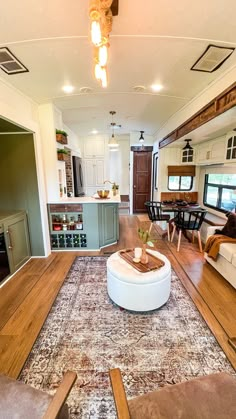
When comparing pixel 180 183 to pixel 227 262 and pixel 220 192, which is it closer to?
pixel 220 192

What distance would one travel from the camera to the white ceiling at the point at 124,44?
1438 millimetres

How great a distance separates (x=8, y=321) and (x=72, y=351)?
841 mm

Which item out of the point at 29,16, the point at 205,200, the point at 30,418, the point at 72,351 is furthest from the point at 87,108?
the point at 30,418

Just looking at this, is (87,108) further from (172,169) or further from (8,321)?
(8,321)

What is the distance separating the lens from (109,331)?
1844mm

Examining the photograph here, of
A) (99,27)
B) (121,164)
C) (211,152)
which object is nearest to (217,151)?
(211,152)

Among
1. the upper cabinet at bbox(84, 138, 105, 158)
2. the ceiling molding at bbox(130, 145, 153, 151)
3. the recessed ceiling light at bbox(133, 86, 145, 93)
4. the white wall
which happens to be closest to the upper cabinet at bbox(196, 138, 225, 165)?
the recessed ceiling light at bbox(133, 86, 145, 93)

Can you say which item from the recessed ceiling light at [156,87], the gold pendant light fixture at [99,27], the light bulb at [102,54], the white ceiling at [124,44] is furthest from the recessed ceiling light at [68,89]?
the light bulb at [102,54]

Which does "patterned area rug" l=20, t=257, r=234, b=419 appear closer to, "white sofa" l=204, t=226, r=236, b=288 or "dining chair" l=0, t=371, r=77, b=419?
"dining chair" l=0, t=371, r=77, b=419

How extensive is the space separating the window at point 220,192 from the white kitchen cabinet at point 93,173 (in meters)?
3.59

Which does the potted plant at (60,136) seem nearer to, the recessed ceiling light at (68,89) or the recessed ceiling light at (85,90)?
the recessed ceiling light at (68,89)

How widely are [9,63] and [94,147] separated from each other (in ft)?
15.3

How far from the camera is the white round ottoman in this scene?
6.45ft

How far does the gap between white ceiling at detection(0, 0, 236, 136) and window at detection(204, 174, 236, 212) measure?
1.77 metres
